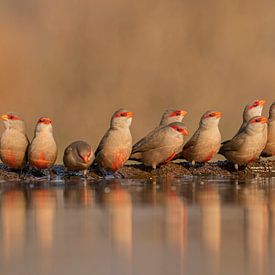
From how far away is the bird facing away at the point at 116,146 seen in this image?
14.8m

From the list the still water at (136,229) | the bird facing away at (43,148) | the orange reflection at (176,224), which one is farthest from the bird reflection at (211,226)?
the bird facing away at (43,148)

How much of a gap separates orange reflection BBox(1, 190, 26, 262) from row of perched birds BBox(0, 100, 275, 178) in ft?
5.79

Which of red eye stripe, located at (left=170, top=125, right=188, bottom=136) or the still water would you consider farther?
red eye stripe, located at (left=170, top=125, right=188, bottom=136)

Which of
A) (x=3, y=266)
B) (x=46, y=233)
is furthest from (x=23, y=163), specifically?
(x=3, y=266)

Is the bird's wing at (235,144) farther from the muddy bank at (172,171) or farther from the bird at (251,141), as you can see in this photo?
the muddy bank at (172,171)

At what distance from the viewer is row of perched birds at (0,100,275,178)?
48.4 feet

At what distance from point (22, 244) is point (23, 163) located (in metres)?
6.50

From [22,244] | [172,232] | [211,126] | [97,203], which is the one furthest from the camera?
[211,126]

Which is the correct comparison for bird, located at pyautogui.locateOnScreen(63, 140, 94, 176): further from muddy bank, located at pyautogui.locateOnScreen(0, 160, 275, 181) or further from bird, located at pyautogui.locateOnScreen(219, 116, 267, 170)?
bird, located at pyautogui.locateOnScreen(219, 116, 267, 170)

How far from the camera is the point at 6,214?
10.6 meters

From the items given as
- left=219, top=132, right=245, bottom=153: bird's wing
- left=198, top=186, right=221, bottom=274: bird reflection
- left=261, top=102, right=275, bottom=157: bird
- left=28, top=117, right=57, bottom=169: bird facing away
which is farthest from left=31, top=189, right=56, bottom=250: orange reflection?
left=261, top=102, right=275, bottom=157: bird

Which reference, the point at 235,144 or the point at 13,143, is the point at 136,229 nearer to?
the point at 13,143

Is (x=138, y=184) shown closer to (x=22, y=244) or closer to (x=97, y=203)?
(x=97, y=203)

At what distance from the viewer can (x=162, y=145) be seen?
15195 mm
